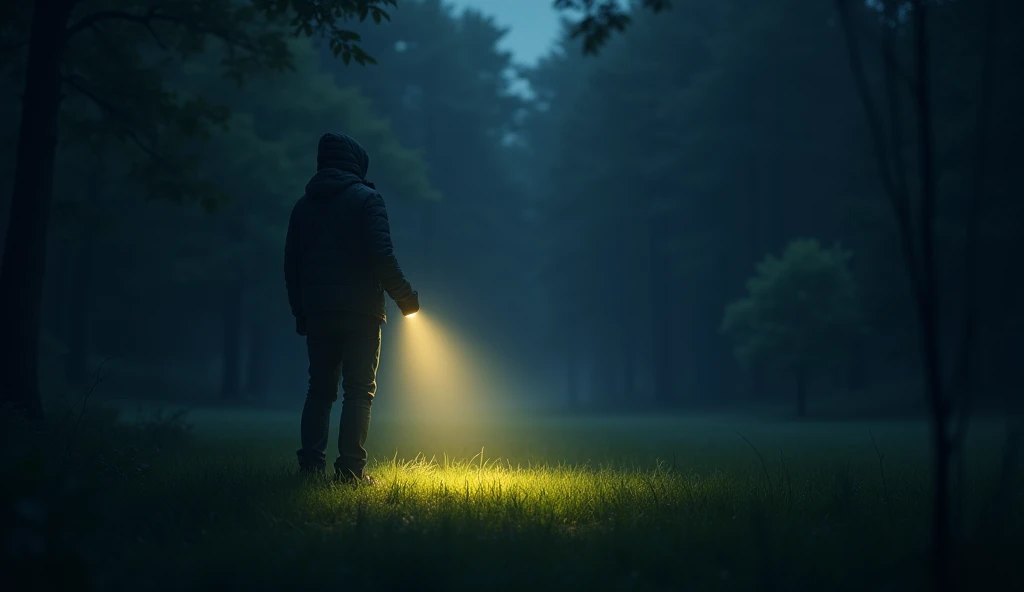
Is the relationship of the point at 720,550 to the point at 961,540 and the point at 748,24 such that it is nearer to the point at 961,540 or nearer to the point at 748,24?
the point at 961,540

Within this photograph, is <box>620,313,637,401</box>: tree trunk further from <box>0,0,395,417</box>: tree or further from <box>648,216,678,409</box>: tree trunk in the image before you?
<box>0,0,395,417</box>: tree

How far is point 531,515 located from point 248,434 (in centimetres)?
867

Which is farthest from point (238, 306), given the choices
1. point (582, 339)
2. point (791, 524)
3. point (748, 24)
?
point (582, 339)

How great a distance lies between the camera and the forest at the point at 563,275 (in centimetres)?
349

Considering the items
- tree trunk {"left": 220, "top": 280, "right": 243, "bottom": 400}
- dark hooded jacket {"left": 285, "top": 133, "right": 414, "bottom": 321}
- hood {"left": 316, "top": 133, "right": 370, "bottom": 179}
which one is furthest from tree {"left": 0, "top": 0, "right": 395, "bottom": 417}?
tree trunk {"left": 220, "top": 280, "right": 243, "bottom": 400}

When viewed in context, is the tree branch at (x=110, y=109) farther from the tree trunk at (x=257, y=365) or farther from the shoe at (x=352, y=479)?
the tree trunk at (x=257, y=365)

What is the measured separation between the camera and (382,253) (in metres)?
5.57

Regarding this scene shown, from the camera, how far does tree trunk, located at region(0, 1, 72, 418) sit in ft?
26.9

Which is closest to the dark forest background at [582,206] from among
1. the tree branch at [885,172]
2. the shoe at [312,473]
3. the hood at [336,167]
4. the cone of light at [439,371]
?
the cone of light at [439,371]

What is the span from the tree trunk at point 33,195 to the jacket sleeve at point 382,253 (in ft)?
15.7

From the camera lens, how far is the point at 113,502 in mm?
4234

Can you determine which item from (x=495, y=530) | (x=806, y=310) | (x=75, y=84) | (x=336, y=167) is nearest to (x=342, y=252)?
(x=336, y=167)

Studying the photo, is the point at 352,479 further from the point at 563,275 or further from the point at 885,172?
the point at 563,275

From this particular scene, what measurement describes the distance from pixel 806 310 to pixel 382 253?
19.9 m
